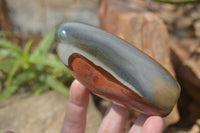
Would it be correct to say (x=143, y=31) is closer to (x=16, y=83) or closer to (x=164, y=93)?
(x=164, y=93)

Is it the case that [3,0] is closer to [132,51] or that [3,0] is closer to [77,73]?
[77,73]

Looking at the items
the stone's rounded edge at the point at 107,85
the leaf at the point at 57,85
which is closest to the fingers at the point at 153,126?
the stone's rounded edge at the point at 107,85

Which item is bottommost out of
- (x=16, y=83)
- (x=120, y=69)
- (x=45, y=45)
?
(x=16, y=83)

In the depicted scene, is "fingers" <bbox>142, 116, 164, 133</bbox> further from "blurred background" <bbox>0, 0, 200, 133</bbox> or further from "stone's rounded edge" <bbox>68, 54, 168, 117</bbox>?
"blurred background" <bbox>0, 0, 200, 133</bbox>

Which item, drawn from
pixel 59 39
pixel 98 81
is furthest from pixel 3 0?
pixel 98 81

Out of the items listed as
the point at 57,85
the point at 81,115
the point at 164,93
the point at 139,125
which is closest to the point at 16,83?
the point at 57,85

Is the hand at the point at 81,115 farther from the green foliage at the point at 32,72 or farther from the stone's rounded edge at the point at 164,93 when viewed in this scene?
the green foliage at the point at 32,72

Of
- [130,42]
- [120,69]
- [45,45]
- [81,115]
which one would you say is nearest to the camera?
[120,69]
